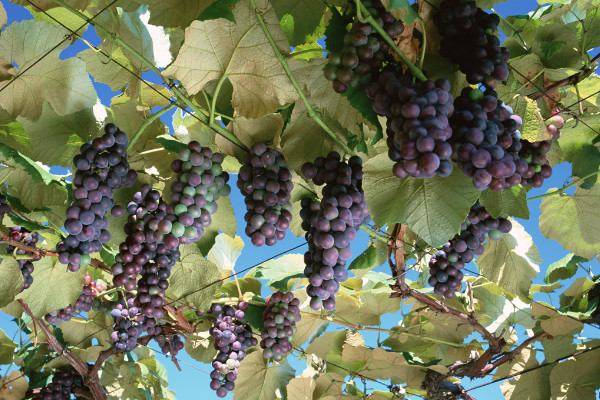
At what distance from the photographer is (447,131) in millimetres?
717

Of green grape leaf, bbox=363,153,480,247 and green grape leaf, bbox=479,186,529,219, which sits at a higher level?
green grape leaf, bbox=479,186,529,219

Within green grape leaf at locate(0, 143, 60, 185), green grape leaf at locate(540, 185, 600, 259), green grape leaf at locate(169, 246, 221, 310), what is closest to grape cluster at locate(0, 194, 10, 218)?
green grape leaf at locate(0, 143, 60, 185)

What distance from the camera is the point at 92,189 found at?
3.65 feet

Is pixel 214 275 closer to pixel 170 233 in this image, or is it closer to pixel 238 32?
pixel 170 233

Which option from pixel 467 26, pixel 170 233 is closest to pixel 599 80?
pixel 467 26

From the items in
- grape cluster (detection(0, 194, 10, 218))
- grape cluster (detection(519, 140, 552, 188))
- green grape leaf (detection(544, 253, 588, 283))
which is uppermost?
green grape leaf (detection(544, 253, 588, 283))

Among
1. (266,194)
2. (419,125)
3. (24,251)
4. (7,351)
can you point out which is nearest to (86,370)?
(7,351)

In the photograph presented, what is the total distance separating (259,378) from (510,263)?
1.07 metres

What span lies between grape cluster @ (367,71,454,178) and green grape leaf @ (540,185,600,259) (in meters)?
0.90

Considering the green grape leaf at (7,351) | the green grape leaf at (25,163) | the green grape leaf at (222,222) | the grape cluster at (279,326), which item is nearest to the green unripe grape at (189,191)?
the green grape leaf at (222,222)

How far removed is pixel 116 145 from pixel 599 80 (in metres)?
1.30

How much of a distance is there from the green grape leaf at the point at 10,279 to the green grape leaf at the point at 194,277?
424 mm

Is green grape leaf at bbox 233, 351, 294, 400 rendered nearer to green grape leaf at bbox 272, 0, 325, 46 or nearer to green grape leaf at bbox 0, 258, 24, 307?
green grape leaf at bbox 0, 258, 24, 307

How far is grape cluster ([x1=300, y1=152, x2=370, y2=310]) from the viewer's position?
986mm
